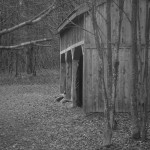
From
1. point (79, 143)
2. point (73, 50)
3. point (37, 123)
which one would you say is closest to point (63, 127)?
point (37, 123)

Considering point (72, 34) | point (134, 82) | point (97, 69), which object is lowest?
point (134, 82)

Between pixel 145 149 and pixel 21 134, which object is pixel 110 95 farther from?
pixel 21 134

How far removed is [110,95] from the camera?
734cm

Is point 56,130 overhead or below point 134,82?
below

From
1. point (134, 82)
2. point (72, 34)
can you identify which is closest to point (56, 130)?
point (134, 82)

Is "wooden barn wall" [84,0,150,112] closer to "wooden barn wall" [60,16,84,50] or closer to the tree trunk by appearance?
"wooden barn wall" [60,16,84,50]

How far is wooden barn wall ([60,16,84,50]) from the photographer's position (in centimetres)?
1233

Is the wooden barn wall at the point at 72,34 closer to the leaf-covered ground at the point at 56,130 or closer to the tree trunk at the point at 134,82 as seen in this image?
the leaf-covered ground at the point at 56,130

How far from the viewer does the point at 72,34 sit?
14.5 meters

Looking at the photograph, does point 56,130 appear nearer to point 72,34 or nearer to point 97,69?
point 97,69

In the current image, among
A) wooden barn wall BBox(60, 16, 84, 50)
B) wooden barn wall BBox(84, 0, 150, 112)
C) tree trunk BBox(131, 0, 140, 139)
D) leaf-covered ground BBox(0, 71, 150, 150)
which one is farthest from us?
wooden barn wall BBox(60, 16, 84, 50)

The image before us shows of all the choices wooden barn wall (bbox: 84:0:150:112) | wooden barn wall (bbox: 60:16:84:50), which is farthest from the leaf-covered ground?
wooden barn wall (bbox: 60:16:84:50)

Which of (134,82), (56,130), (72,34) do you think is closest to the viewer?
(134,82)

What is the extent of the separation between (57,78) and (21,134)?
23.4m
